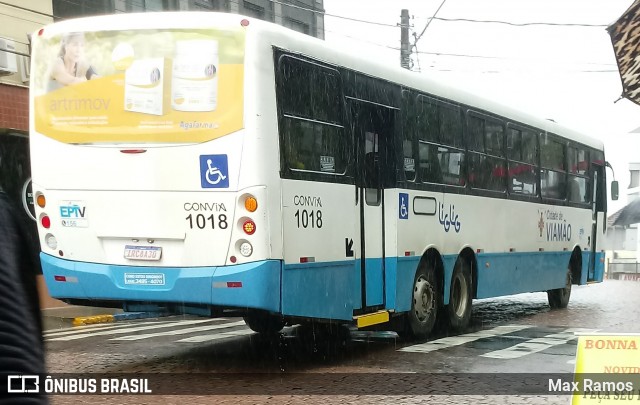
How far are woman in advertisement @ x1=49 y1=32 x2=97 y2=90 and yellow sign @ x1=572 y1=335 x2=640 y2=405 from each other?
5.38 metres

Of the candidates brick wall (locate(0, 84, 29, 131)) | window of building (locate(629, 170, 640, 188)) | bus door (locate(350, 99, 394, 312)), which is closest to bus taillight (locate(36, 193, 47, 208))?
bus door (locate(350, 99, 394, 312))

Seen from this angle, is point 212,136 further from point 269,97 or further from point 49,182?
point 49,182

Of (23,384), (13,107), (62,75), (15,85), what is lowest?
(23,384)

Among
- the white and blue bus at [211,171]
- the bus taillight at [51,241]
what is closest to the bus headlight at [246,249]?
the white and blue bus at [211,171]

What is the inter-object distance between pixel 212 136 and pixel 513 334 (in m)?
5.67

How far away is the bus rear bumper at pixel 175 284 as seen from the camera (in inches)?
282

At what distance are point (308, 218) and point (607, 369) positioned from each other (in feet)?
12.7

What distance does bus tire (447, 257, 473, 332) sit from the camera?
10.9 meters

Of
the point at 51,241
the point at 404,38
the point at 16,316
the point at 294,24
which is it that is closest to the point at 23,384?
the point at 16,316

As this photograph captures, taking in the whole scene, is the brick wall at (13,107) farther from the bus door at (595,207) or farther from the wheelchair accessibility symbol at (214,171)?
the bus door at (595,207)

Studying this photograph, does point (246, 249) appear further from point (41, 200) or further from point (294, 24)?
point (294, 24)

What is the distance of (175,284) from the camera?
24.1 feet

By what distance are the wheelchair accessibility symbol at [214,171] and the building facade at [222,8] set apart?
788 cm

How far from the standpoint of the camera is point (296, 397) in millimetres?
6586
